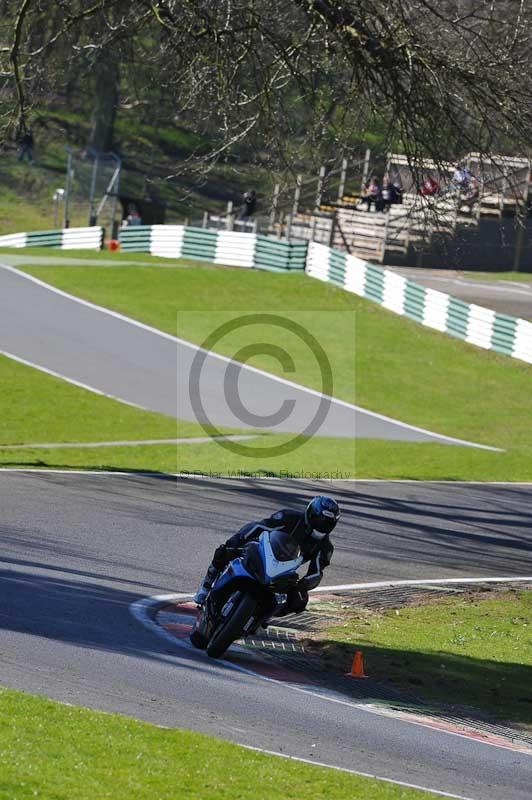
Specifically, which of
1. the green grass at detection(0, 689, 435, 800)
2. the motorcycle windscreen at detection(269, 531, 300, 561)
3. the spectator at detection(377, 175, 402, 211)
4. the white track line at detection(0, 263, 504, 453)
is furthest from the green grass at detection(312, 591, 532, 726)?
the white track line at detection(0, 263, 504, 453)

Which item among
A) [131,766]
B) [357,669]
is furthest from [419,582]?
[131,766]

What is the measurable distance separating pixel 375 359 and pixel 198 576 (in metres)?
19.3

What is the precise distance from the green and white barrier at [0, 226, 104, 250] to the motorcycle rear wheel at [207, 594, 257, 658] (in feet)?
109

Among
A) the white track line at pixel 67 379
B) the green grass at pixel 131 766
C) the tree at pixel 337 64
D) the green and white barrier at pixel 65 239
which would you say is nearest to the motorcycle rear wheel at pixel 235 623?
the green grass at pixel 131 766

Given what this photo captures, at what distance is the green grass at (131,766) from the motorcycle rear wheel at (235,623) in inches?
97.7

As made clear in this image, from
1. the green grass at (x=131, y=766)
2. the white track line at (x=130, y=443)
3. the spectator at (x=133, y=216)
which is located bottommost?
the white track line at (x=130, y=443)

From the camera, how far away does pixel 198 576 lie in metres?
14.1

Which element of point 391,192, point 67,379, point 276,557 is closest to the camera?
point 276,557

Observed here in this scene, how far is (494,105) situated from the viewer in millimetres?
13484

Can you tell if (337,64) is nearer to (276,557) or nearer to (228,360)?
(276,557)

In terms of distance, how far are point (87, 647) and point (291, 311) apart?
84.5 ft

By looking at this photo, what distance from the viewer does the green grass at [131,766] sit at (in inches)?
261

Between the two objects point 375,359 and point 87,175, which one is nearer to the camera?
point 375,359

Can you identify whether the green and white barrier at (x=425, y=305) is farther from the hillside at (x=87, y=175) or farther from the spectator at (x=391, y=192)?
the hillside at (x=87, y=175)
